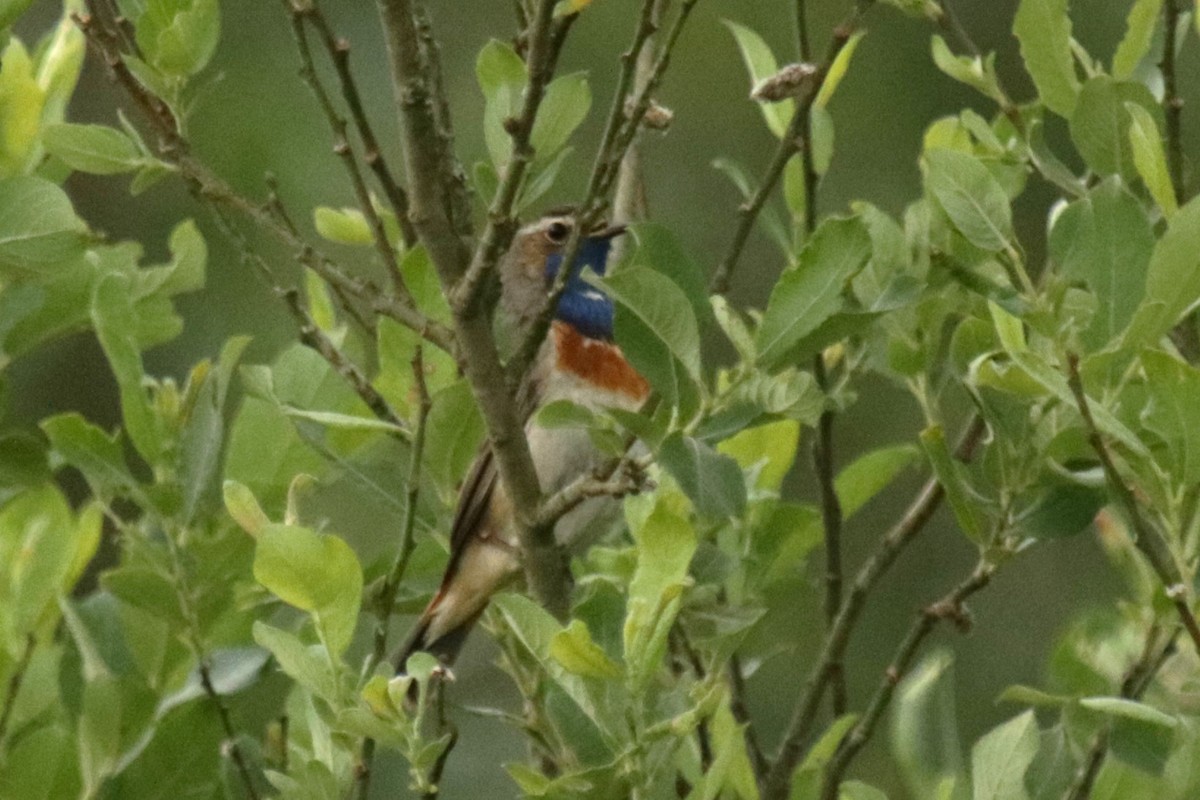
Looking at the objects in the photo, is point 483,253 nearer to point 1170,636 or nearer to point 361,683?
point 361,683

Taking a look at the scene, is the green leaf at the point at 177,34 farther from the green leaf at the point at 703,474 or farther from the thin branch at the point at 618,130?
the green leaf at the point at 703,474

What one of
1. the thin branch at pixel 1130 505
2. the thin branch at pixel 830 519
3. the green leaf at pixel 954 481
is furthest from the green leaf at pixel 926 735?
the thin branch at pixel 830 519

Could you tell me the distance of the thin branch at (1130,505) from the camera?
78.4 inches

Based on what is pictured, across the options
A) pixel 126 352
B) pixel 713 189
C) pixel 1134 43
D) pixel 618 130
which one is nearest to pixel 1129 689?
pixel 1134 43

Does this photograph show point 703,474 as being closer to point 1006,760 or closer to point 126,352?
point 1006,760

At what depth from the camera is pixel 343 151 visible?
2.45 meters

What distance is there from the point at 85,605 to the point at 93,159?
2.23 ft

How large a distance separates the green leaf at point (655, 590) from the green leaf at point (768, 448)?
35.5 inches

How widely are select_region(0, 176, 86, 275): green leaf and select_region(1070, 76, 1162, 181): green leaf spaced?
1.22 m

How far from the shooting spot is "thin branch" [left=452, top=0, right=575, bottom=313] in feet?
6.89

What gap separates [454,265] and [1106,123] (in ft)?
2.58

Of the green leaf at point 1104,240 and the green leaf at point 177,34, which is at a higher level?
the green leaf at point 177,34

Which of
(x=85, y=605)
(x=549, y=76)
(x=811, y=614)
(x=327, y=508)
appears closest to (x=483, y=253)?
(x=549, y=76)

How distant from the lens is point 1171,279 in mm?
2000
